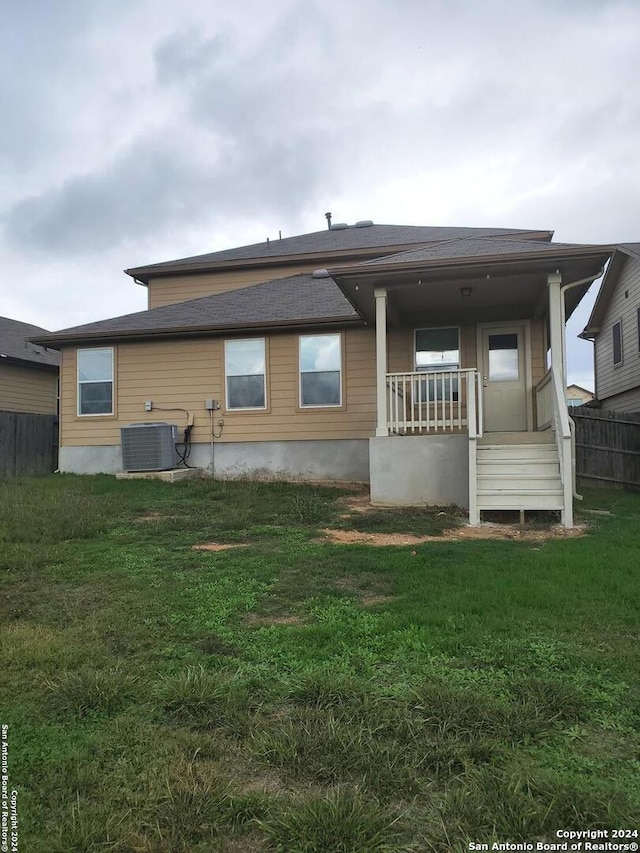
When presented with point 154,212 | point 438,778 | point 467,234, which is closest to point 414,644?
point 438,778

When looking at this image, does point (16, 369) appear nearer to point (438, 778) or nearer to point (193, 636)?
point (193, 636)

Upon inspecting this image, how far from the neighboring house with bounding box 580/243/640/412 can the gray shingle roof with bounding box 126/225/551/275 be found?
307 centimetres

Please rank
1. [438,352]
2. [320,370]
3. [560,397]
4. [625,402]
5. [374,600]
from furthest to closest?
[625,402] < [320,370] < [438,352] < [560,397] < [374,600]

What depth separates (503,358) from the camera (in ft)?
34.0

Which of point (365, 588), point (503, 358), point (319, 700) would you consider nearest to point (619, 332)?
point (503, 358)

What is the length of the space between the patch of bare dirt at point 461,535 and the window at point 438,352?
418 centimetres

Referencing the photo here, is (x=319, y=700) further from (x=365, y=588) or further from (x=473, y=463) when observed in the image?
(x=473, y=463)

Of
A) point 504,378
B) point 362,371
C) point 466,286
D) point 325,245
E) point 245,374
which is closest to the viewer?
point 466,286

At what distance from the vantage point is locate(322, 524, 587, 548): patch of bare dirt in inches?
233

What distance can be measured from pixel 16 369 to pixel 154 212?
6644 millimetres

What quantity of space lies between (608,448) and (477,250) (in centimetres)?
624

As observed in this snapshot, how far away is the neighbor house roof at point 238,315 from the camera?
35.8 ft

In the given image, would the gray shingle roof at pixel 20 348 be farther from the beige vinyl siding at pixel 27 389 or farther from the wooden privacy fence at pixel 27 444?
the wooden privacy fence at pixel 27 444

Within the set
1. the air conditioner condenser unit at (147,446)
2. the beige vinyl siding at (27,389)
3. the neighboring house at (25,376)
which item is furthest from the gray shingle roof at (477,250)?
the beige vinyl siding at (27,389)
